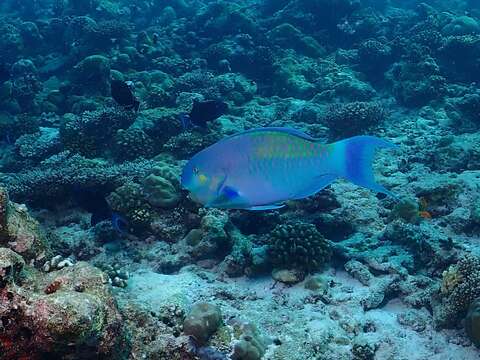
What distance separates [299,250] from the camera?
4.85m

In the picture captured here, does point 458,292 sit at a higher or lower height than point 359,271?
higher

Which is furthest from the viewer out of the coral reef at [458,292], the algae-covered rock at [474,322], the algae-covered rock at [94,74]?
the algae-covered rock at [94,74]

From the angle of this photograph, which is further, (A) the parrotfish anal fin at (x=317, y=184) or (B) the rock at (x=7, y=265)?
(A) the parrotfish anal fin at (x=317, y=184)

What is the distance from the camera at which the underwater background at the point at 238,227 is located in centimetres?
351

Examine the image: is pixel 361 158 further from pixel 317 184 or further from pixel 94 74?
pixel 94 74

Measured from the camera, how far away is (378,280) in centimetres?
477

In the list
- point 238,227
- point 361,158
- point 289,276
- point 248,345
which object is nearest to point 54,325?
point 248,345

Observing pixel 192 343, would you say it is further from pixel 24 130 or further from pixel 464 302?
pixel 24 130

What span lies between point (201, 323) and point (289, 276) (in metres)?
1.57

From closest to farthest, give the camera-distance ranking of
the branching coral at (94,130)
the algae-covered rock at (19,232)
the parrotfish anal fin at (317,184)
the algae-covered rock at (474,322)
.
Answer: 1. the parrotfish anal fin at (317,184)
2. the algae-covered rock at (19,232)
3. the algae-covered rock at (474,322)
4. the branching coral at (94,130)

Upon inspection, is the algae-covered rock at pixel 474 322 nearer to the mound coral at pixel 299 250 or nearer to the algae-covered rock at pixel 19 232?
the mound coral at pixel 299 250

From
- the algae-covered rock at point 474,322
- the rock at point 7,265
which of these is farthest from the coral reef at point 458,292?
the rock at point 7,265

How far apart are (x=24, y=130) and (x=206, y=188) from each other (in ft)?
30.0

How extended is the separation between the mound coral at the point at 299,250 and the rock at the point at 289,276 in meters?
0.06
